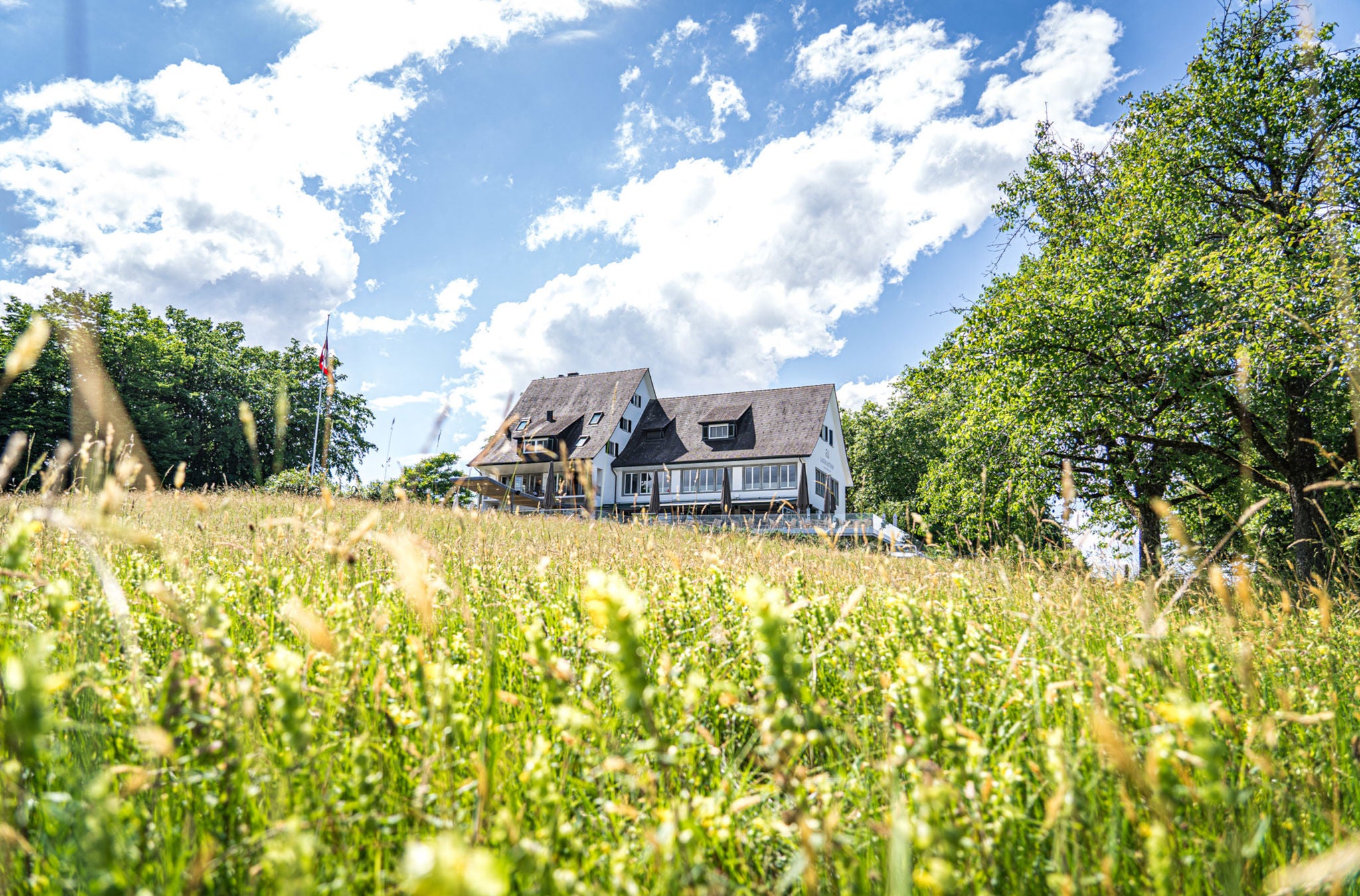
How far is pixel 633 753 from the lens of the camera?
1542mm

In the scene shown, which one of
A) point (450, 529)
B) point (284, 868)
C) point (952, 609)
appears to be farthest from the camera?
point (450, 529)

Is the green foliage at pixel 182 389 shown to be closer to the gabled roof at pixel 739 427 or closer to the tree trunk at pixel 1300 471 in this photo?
the gabled roof at pixel 739 427

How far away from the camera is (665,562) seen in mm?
4781

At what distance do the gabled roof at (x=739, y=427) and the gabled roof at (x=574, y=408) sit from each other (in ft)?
7.88

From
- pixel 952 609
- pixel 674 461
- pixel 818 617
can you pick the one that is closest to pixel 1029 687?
pixel 952 609

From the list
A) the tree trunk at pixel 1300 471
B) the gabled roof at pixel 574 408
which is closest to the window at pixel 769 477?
the gabled roof at pixel 574 408

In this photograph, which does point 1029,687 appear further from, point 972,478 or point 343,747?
point 972,478

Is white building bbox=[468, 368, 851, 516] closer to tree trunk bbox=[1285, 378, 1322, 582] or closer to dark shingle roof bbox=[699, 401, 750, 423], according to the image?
dark shingle roof bbox=[699, 401, 750, 423]

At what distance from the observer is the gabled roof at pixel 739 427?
132ft

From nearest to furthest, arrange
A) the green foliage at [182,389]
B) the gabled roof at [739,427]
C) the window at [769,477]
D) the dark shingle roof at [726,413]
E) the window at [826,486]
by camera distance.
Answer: the green foliage at [182,389], the window at [769,477], the gabled roof at [739,427], the window at [826,486], the dark shingle roof at [726,413]

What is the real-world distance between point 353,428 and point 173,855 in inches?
2138

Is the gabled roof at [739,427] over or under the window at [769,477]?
over

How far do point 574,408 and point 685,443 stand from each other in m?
7.73

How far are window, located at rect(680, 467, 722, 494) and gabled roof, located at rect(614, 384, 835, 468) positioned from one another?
3.02ft
